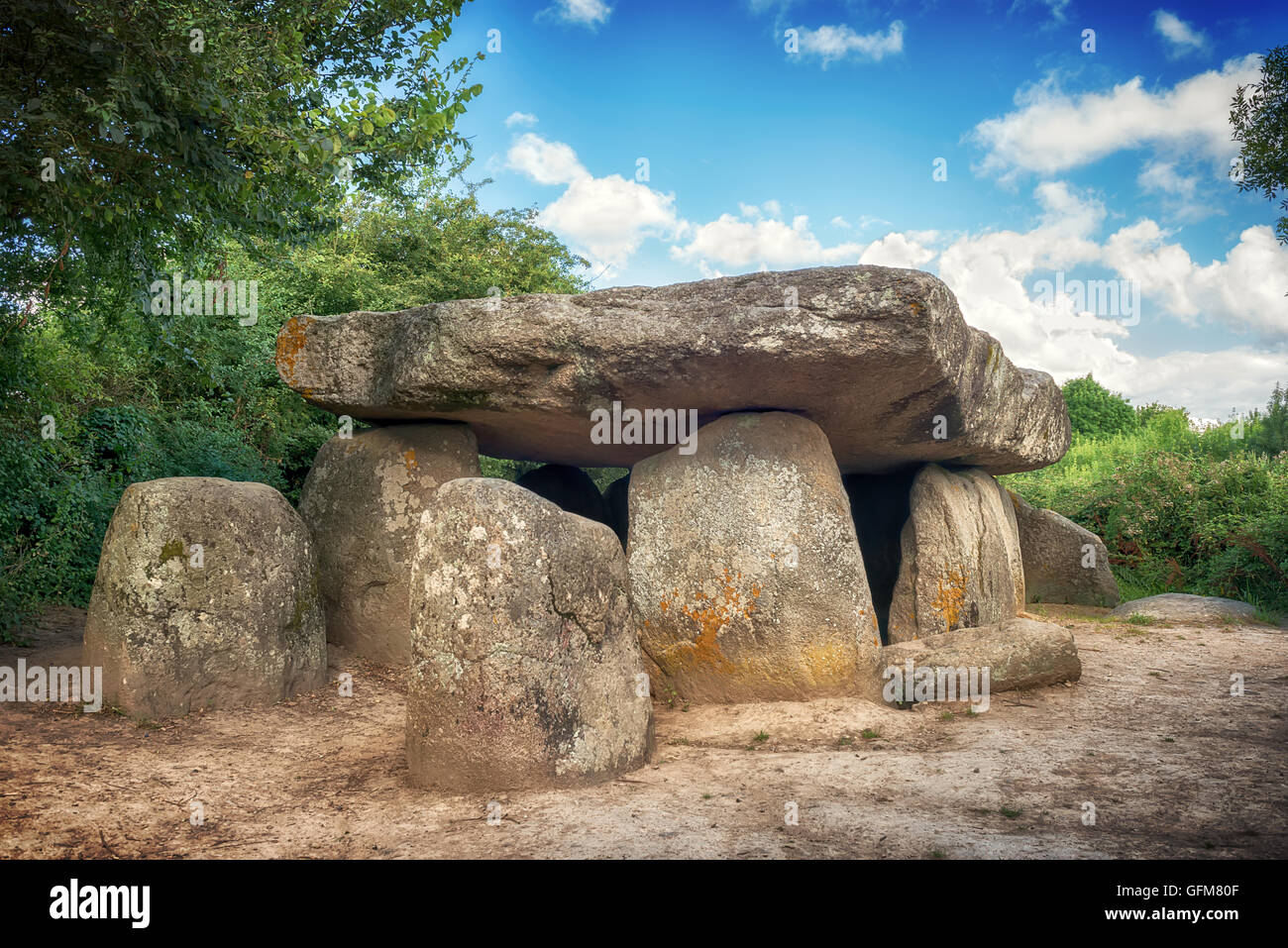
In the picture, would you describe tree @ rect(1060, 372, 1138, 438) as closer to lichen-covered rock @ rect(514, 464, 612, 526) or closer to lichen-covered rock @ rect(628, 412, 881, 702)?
lichen-covered rock @ rect(514, 464, 612, 526)

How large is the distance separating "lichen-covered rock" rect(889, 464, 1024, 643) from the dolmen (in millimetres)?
32

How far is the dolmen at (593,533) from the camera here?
15.3 ft

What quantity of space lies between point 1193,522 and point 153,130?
541 inches

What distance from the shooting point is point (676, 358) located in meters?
6.55

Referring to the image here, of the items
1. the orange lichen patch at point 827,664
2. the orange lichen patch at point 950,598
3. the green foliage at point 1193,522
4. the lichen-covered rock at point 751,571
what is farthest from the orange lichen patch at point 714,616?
the green foliage at point 1193,522

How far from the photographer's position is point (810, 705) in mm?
6352

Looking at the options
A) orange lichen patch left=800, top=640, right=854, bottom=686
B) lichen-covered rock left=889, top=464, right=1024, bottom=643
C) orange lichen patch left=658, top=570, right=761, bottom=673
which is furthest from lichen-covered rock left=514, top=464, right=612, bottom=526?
orange lichen patch left=800, top=640, right=854, bottom=686

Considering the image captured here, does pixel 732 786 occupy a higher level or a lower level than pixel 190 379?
lower

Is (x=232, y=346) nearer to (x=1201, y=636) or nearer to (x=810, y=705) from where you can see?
(x=810, y=705)

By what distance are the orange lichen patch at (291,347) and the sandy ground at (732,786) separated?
8.91ft

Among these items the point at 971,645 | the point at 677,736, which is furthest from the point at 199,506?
the point at 971,645

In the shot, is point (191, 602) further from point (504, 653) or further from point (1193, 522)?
point (1193, 522)

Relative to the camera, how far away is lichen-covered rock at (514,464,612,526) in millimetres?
10352

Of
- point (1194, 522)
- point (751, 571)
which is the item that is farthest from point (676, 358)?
point (1194, 522)
